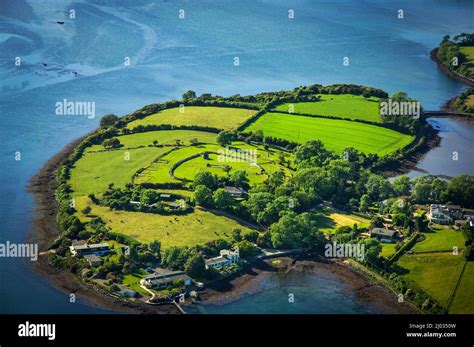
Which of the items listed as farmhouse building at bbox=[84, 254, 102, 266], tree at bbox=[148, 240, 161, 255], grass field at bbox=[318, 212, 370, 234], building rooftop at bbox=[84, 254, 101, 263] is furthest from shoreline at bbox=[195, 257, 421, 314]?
building rooftop at bbox=[84, 254, 101, 263]

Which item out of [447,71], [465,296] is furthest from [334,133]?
[465,296]

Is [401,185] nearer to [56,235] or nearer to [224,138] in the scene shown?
[224,138]

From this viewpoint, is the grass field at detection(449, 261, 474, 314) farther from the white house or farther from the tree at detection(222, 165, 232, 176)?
the tree at detection(222, 165, 232, 176)

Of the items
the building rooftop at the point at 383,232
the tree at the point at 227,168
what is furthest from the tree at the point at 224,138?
the building rooftop at the point at 383,232
